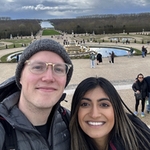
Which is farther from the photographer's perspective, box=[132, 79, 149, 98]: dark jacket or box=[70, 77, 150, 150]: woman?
box=[132, 79, 149, 98]: dark jacket

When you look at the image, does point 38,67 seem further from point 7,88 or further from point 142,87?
point 142,87

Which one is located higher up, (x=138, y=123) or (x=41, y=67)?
(x=41, y=67)

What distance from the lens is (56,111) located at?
6.20 ft

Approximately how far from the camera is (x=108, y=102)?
6.31 feet

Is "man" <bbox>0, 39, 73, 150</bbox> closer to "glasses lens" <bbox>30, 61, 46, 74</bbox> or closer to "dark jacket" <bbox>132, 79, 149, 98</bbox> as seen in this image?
"glasses lens" <bbox>30, 61, 46, 74</bbox>

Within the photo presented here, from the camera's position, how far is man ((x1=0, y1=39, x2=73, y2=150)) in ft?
5.24

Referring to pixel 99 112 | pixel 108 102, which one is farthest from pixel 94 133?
pixel 108 102

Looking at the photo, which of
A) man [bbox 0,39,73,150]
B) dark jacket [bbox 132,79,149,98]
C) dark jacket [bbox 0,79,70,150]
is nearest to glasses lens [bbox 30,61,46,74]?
man [bbox 0,39,73,150]

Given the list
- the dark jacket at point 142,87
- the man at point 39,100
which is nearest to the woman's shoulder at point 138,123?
the man at point 39,100

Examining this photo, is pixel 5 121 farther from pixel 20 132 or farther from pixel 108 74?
pixel 108 74

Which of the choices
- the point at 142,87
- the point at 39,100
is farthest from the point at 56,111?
the point at 142,87

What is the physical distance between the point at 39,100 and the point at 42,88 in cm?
12

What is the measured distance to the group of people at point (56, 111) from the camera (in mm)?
1632

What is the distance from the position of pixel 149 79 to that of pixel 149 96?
73cm
